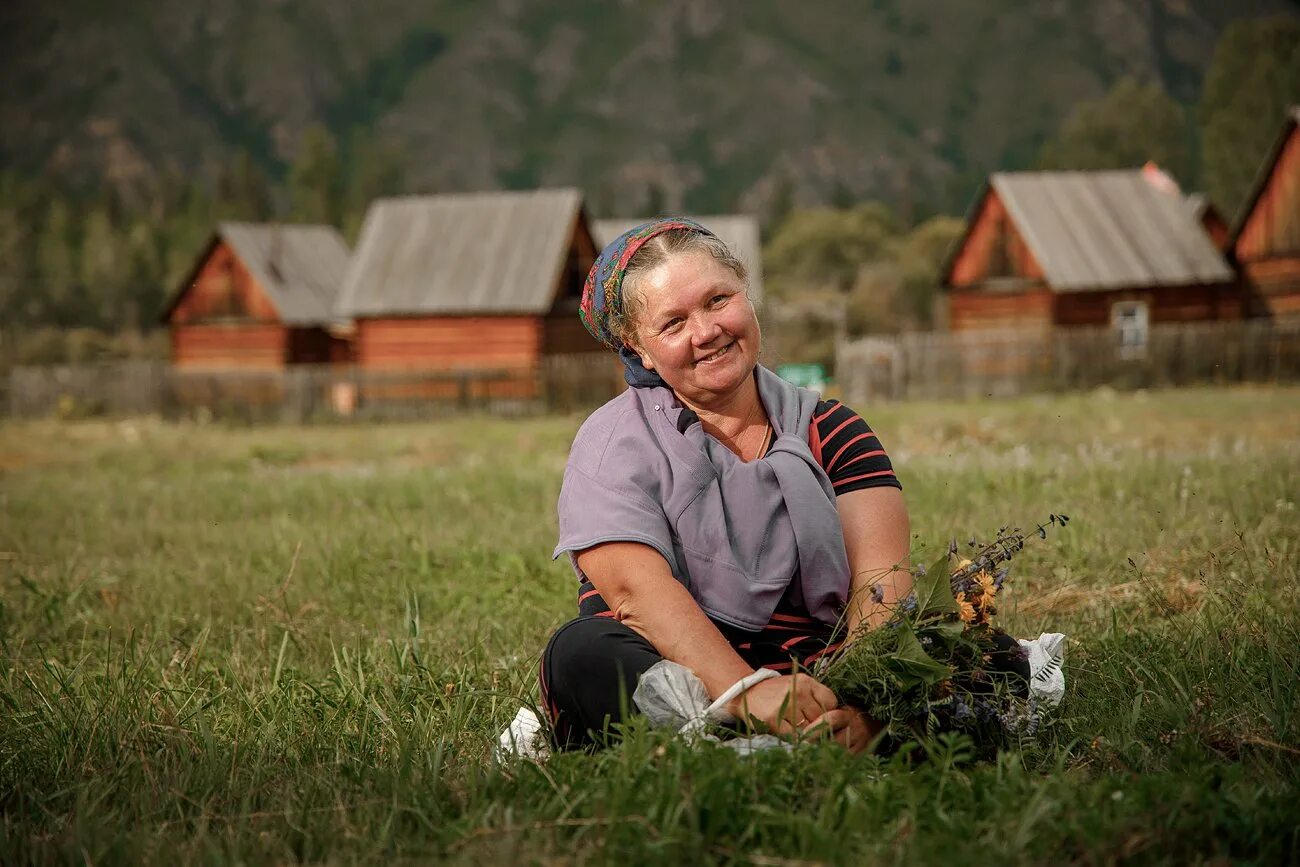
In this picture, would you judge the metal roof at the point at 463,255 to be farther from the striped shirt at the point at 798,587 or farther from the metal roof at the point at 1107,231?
the striped shirt at the point at 798,587

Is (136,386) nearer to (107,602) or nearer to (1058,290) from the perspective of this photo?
(1058,290)

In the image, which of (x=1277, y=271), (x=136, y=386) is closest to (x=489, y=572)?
A: (x=136, y=386)

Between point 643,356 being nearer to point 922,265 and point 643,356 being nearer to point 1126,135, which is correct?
point 922,265

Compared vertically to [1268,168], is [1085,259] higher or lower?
lower

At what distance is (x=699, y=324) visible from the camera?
10.1 ft

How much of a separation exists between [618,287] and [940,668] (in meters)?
1.24

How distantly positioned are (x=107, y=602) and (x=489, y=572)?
168cm

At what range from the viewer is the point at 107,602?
552 cm

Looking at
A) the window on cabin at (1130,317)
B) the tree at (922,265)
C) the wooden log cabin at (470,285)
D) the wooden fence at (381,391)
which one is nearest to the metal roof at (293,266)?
the wooden log cabin at (470,285)

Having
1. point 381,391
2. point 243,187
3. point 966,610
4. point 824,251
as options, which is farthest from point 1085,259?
point 243,187

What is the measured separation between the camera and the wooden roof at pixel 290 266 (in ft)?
109

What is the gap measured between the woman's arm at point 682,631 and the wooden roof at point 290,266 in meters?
31.0

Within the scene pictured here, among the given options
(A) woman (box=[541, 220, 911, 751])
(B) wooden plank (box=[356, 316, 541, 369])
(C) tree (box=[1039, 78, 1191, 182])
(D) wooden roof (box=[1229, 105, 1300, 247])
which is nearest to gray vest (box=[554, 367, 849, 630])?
(A) woman (box=[541, 220, 911, 751])

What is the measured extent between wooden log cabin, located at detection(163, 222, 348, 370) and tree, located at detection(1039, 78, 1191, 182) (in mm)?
62631
